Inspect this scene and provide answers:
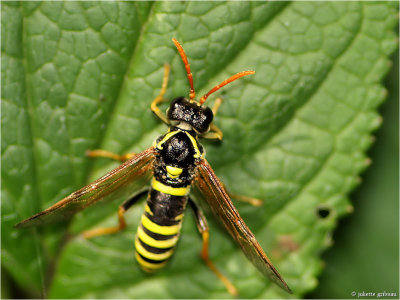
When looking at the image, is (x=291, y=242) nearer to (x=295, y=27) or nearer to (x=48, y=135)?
(x=295, y=27)

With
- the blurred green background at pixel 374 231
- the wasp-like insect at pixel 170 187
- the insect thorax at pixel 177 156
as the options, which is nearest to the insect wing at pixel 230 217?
the wasp-like insect at pixel 170 187

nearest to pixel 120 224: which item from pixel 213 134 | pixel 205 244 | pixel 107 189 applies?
pixel 107 189

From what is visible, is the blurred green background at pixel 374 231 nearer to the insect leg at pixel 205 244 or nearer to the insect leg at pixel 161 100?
the insect leg at pixel 205 244

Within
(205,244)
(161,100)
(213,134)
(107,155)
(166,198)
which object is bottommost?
(205,244)

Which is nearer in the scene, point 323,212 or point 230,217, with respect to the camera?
point 230,217

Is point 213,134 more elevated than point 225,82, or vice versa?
point 225,82

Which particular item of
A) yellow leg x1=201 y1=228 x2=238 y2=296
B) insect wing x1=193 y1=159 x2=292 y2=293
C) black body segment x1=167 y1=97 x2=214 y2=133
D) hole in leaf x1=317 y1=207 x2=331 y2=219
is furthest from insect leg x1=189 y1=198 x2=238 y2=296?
hole in leaf x1=317 y1=207 x2=331 y2=219

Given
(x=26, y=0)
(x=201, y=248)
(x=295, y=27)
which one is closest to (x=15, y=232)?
(x=201, y=248)

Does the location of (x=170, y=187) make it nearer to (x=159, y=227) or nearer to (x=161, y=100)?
(x=159, y=227)

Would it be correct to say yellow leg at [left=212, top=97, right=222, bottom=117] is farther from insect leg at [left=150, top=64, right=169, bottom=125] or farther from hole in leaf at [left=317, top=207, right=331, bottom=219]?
hole in leaf at [left=317, top=207, right=331, bottom=219]
